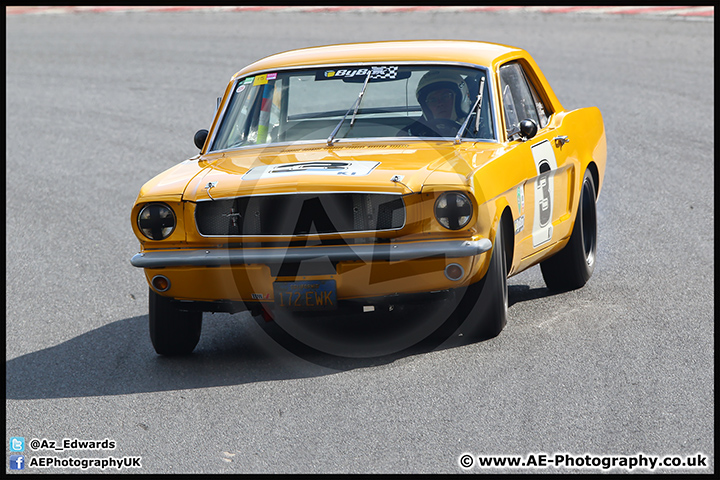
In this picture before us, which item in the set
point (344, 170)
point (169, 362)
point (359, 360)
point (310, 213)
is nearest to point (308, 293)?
point (310, 213)

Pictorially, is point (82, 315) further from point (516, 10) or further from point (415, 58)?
point (516, 10)

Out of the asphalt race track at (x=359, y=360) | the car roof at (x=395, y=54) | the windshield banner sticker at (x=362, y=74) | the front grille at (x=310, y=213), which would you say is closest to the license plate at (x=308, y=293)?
the front grille at (x=310, y=213)

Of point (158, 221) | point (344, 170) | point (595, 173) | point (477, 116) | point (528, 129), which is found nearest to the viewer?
point (344, 170)

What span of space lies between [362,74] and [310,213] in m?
1.43

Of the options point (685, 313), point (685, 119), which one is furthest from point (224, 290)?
point (685, 119)

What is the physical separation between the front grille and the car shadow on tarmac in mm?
676

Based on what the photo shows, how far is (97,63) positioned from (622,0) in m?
9.92

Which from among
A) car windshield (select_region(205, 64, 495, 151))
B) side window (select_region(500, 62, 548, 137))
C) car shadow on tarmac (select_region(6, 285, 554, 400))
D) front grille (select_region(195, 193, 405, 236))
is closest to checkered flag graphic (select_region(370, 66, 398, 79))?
car windshield (select_region(205, 64, 495, 151))

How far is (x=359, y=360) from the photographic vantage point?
5.30m

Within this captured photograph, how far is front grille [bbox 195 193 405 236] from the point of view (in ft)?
16.4

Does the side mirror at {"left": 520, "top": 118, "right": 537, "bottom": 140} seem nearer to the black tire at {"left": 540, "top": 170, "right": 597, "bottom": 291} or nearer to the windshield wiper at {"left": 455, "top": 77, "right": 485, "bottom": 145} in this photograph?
the windshield wiper at {"left": 455, "top": 77, "right": 485, "bottom": 145}

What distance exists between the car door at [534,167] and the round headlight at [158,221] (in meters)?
1.74

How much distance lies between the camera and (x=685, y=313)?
5.89 meters

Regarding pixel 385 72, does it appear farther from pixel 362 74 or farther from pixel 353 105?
pixel 353 105
